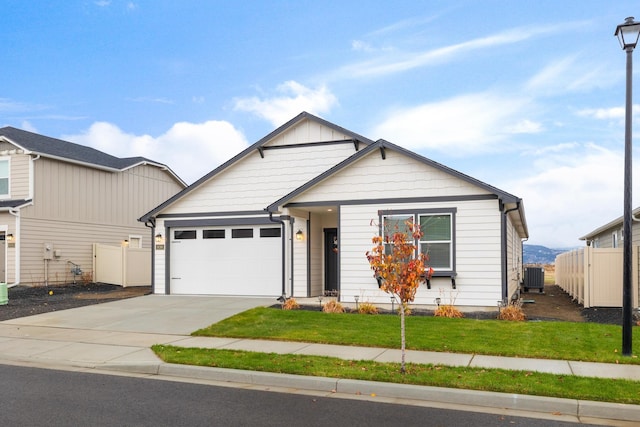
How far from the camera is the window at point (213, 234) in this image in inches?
752

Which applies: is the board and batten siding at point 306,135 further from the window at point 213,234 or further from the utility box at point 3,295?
the utility box at point 3,295

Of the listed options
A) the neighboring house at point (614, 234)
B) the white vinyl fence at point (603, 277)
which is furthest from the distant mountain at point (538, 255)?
the white vinyl fence at point (603, 277)

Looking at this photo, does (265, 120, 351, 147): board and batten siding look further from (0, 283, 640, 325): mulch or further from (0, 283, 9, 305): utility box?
(0, 283, 9, 305): utility box

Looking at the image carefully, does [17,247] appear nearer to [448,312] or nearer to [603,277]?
[448,312]

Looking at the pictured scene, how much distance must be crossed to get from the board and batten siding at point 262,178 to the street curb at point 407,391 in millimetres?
10416

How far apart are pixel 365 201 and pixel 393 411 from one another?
9624 millimetres

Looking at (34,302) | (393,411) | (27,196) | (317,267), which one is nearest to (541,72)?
(317,267)

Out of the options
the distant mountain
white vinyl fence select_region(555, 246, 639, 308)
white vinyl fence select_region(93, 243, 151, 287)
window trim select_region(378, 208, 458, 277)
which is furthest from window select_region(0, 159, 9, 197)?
the distant mountain

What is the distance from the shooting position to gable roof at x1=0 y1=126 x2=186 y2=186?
77.6 ft

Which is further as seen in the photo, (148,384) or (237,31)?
(237,31)

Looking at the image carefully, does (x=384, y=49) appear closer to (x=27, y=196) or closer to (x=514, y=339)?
(x=514, y=339)

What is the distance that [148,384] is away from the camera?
26.2 ft

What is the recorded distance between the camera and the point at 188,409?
6617mm

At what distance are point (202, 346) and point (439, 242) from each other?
731 cm
